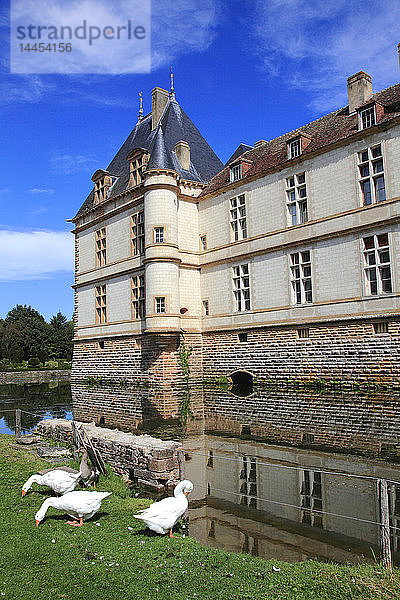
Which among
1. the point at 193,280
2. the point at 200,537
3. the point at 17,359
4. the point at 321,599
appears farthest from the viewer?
the point at 17,359

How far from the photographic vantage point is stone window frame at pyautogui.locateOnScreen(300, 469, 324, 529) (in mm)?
6578

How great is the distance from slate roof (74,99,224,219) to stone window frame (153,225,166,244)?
12.6 ft

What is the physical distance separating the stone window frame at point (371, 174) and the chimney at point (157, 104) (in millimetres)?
14579

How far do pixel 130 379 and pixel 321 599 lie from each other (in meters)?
21.3

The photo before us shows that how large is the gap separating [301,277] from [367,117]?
6521 mm

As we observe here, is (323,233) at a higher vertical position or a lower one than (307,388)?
higher

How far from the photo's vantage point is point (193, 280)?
24.9 meters

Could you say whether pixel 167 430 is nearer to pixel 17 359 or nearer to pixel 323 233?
pixel 323 233

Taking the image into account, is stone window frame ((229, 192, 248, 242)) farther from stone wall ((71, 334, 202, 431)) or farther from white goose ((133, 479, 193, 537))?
white goose ((133, 479, 193, 537))

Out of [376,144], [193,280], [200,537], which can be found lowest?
[200,537]

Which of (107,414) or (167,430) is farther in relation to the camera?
(107,414)

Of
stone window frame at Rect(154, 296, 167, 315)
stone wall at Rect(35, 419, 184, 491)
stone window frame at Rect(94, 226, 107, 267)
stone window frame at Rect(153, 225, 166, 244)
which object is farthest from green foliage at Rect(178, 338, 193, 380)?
stone wall at Rect(35, 419, 184, 491)

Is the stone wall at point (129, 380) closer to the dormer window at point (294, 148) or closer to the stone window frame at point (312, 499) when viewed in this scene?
the stone window frame at point (312, 499)

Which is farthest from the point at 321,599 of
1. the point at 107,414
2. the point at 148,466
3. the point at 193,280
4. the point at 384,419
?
the point at 193,280
